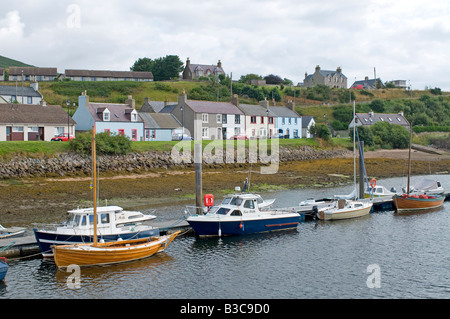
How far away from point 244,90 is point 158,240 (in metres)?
101

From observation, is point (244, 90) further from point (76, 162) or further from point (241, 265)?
point (241, 265)

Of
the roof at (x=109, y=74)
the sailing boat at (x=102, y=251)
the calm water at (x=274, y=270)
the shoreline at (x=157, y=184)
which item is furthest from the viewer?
the roof at (x=109, y=74)

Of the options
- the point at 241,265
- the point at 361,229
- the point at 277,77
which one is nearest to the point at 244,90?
the point at 277,77

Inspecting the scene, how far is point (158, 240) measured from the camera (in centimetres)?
2689

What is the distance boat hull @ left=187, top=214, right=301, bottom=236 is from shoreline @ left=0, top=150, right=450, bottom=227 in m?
9.18

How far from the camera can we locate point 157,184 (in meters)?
47.4

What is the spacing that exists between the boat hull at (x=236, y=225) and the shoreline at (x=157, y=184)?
9.18 metres

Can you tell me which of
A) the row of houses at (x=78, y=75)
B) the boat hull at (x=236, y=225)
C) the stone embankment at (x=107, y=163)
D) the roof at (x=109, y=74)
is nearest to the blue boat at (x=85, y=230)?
the boat hull at (x=236, y=225)

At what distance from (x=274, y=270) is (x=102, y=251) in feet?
29.0

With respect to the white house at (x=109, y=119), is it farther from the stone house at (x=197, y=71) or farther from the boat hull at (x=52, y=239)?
the stone house at (x=197, y=71)

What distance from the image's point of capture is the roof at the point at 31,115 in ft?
186

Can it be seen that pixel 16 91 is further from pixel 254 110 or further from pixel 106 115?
pixel 254 110

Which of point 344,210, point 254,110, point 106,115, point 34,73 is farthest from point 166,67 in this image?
point 344,210

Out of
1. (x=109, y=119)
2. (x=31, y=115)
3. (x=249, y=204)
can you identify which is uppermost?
(x=31, y=115)
